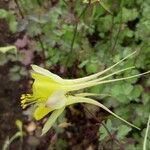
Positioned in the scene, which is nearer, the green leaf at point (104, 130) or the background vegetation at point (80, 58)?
the green leaf at point (104, 130)

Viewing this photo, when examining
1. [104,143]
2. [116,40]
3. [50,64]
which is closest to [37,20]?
[50,64]

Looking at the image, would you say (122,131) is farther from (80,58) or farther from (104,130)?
(80,58)

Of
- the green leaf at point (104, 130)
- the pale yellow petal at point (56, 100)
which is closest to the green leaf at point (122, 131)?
the green leaf at point (104, 130)

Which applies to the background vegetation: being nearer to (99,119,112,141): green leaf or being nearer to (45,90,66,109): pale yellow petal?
(99,119,112,141): green leaf

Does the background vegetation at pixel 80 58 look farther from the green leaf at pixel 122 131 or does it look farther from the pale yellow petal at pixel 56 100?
the pale yellow petal at pixel 56 100

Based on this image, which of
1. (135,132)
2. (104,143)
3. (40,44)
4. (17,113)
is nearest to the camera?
(104,143)

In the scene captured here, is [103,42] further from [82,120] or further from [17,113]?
[17,113]

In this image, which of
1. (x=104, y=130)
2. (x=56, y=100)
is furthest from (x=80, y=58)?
(x=56, y=100)

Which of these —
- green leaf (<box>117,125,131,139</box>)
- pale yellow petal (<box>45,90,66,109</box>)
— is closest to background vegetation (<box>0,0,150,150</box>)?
green leaf (<box>117,125,131,139</box>)

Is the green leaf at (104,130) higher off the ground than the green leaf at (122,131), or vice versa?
the green leaf at (104,130)
